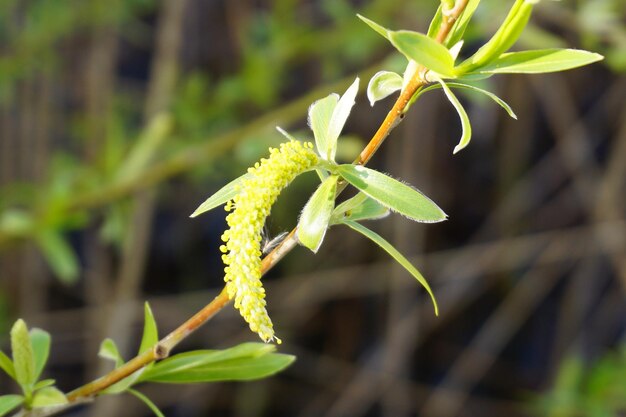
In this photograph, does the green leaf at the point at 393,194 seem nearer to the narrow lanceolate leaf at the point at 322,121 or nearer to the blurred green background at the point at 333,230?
the narrow lanceolate leaf at the point at 322,121

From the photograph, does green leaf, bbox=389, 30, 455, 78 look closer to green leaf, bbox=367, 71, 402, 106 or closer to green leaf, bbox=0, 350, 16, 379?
green leaf, bbox=367, 71, 402, 106

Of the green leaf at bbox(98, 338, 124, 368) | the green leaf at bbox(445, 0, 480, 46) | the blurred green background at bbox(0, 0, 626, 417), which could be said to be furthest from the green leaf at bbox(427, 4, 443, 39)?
the blurred green background at bbox(0, 0, 626, 417)

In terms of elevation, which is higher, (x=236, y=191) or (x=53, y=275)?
(x=236, y=191)

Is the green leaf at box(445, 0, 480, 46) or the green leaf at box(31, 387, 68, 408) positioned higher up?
the green leaf at box(445, 0, 480, 46)

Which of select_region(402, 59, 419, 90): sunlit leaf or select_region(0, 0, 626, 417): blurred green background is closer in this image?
select_region(402, 59, 419, 90): sunlit leaf

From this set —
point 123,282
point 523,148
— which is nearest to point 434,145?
point 523,148

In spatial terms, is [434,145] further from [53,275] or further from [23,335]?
[23,335]
